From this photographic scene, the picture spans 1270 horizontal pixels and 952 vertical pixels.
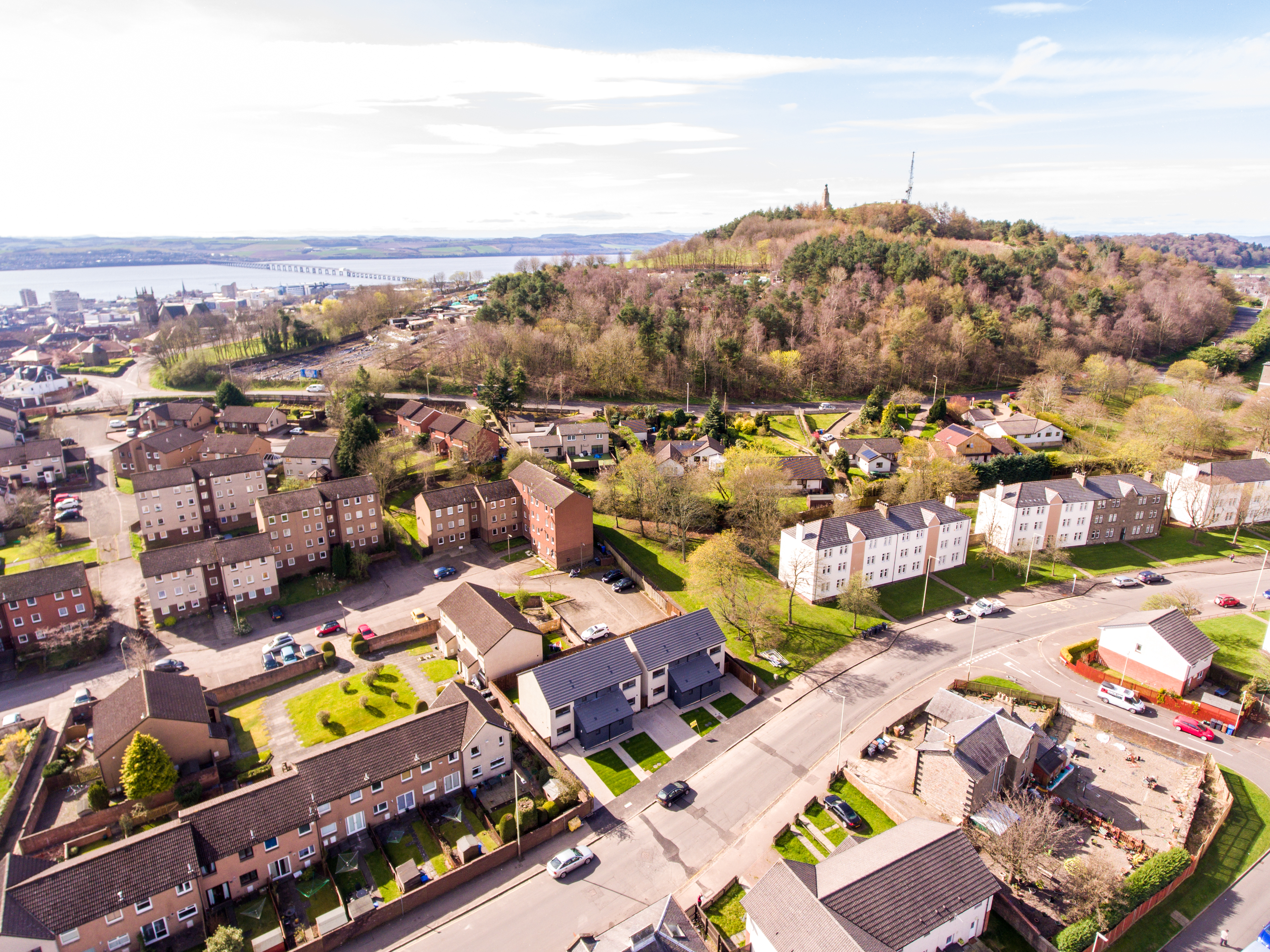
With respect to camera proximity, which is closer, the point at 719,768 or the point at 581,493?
the point at 719,768

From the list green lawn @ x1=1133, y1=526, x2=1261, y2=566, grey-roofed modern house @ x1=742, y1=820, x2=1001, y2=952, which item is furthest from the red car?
green lawn @ x1=1133, y1=526, x2=1261, y2=566

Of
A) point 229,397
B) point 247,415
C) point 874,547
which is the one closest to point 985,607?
point 874,547

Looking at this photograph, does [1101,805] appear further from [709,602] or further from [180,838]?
[180,838]

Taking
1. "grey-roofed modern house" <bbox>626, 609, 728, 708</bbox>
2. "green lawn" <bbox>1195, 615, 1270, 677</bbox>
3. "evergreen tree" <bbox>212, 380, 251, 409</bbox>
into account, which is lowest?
"green lawn" <bbox>1195, 615, 1270, 677</bbox>

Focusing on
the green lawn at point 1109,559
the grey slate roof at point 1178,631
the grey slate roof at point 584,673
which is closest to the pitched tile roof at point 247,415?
the grey slate roof at point 584,673

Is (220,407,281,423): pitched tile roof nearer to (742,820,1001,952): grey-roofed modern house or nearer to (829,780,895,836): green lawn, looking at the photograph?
(829,780,895,836): green lawn

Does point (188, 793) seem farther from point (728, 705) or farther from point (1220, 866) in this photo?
point (1220, 866)

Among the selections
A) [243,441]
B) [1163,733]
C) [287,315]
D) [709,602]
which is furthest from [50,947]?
[287,315]
